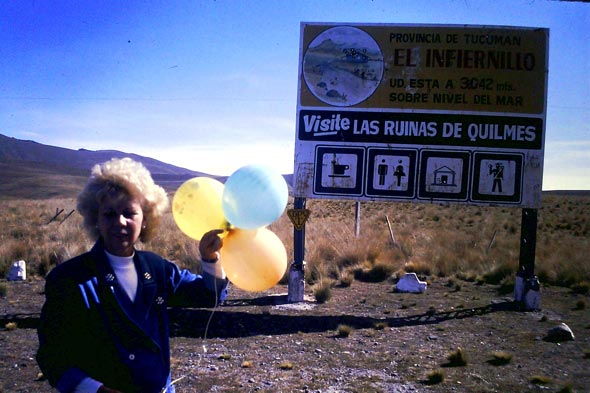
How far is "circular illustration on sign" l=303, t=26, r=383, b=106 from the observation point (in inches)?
318

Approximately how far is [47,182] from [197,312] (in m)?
68.9

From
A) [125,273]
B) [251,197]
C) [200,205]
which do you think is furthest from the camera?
[200,205]

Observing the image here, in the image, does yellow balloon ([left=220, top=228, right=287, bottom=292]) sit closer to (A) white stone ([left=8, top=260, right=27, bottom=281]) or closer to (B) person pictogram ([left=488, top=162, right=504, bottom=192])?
(B) person pictogram ([left=488, top=162, right=504, bottom=192])

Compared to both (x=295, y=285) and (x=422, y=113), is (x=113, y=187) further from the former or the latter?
(x=422, y=113)

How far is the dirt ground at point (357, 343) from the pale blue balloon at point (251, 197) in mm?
1609

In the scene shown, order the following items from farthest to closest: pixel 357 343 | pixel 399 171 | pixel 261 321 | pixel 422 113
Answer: pixel 399 171
pixel 422 113
pixel 261 321
pixel 357 343

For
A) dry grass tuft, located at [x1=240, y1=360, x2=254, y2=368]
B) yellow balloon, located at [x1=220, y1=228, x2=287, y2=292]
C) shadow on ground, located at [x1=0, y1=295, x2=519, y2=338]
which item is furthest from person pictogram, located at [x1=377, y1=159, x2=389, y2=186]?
yellow balloon, located at [x1=220, y1=228, x2=287, y2=292]

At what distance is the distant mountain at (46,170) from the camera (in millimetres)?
61841

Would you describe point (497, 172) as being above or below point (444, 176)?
above

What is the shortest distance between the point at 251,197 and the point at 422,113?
6.25m

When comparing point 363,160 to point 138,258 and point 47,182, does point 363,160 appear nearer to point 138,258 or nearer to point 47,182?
point 138,258

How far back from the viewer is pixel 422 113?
7957mm

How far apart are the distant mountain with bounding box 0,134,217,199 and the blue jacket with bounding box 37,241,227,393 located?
26656mm

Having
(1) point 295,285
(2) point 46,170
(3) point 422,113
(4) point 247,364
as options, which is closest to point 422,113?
(3) point 422,113
